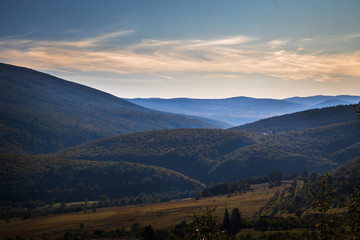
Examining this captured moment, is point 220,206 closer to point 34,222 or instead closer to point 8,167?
point 34,222

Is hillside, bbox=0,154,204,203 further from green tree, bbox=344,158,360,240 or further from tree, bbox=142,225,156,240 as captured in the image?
green tree, bbox=344,158,360,240

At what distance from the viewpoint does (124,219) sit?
352 feet

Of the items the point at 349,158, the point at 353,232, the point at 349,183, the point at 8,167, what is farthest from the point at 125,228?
the point at 349,158

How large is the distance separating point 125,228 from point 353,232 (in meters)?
82.7

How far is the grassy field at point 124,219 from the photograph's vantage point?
314 feet

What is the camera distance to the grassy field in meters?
95.8

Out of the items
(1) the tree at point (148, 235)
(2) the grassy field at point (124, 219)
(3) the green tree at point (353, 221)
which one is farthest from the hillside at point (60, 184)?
(3) the green tree at point (353, 221)

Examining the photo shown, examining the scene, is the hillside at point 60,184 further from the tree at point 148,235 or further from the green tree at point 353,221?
the green tree at point 353,221

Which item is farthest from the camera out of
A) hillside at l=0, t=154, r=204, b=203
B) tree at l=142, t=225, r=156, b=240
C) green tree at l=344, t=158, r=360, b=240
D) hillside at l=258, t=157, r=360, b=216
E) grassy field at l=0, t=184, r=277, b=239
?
hillside at l=0, t=154, r=204, b=203

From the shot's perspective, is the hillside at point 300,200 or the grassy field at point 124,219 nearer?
the hillside at point 300,200

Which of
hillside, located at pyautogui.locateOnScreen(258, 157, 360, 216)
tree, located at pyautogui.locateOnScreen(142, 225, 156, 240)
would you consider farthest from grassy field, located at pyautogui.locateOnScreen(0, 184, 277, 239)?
tree, located at pyautogui.locateOnScreen(142, 225, 156, 240)

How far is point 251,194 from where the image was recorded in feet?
410

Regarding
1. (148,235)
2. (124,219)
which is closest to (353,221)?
(148,235)

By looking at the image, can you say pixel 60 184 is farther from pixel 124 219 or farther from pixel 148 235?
pixel 148 235
